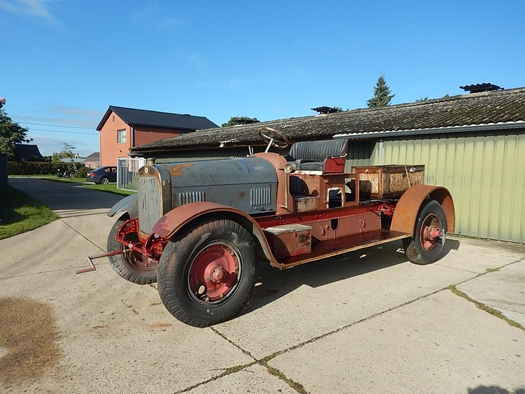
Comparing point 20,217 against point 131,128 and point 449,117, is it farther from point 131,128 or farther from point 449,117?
point 131,128

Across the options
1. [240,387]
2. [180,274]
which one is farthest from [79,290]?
[240,387]

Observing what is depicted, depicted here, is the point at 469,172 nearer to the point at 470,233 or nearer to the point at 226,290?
the point at 470,233

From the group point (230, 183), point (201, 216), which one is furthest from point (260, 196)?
point (201, 216)

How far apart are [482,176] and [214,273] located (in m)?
6.10

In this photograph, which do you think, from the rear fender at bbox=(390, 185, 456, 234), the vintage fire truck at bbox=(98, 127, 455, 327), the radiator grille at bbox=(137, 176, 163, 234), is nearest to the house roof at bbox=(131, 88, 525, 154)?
the vintage fire truck at bbox=(98, 127, 455, 327)

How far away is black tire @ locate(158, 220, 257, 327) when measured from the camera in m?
3.20

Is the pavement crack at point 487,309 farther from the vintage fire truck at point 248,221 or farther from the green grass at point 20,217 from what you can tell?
the green grass at point 20,217

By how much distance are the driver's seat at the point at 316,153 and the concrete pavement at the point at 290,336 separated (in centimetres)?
145

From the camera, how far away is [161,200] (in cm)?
368

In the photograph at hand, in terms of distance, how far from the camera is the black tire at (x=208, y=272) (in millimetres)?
3199

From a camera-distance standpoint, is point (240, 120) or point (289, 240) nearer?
point (289, 240)

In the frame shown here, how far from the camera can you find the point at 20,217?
9.48m

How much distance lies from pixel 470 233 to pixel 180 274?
649cm

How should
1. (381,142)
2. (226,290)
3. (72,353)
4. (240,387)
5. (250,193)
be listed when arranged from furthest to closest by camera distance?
(381,142) < (250,193) < (226,290) < (72,353) < (240,387)
